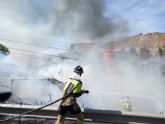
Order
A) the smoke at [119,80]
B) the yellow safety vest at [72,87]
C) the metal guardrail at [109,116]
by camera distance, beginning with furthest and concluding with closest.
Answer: the smoke at [119,80]
the metal guardrail at [109,116]
the yellow safety vest at [72,87]

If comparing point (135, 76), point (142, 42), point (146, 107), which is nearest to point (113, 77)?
point (135, 76)

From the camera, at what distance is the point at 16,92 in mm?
27000

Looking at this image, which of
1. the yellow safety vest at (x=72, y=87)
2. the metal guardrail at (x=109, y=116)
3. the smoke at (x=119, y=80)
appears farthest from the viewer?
the smoke at (x=119, y=80)

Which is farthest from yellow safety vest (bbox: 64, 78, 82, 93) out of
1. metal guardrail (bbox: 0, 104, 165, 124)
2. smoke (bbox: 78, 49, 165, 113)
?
smoke (bbox: 78, 49, 165, 113)

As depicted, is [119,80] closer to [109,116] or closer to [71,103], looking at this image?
[109,116]

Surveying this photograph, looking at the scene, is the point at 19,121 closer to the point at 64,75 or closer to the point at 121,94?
the point at 121,94

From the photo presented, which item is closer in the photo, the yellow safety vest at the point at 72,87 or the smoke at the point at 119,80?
the yellow safety vest at the point at 72,87

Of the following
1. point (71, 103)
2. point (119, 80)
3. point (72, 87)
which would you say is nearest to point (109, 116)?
point (71, 103)

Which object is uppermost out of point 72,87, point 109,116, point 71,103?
point 72,87

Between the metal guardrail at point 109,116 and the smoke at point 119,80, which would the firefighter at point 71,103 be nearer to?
the metal guardrail at point 109,116

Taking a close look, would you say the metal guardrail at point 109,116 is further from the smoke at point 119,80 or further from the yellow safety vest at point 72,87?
the smoke at point 119,80

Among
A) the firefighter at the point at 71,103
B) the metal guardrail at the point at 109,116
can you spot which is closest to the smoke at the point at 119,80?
the metal guardrail at the point at 109,116

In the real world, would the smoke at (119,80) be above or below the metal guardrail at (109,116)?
above

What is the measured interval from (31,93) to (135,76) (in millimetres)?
17147
